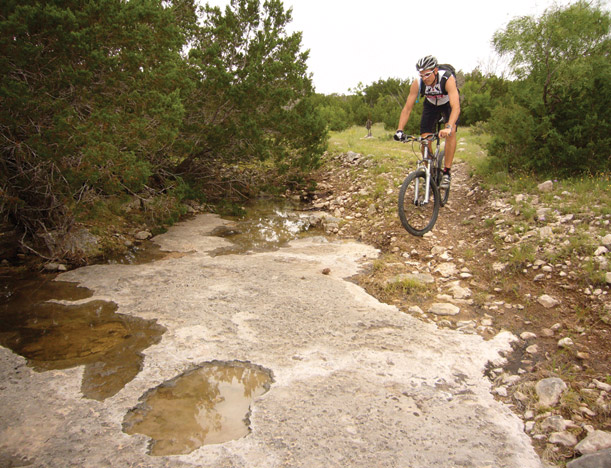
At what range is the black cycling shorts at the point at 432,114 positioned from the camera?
5348 millimetres

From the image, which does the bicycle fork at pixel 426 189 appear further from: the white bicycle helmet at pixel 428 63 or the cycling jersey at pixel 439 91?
the white bicycle helmet at pixel 428 63

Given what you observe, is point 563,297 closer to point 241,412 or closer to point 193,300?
point 241,412

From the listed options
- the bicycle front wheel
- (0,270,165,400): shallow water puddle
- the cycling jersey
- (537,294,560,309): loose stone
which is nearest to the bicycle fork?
the bicycle front wheel

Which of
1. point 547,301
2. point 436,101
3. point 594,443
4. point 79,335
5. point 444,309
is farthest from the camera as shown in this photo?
point 436,101

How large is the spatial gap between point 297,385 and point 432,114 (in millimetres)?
4425

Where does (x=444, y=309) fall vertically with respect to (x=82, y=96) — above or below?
below

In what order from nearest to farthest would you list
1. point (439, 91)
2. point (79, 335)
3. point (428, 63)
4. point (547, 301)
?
point (79, 335) → point (547, 301) → point (428, 63) → point (439, 91)

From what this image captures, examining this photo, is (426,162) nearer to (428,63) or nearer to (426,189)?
(426,189)

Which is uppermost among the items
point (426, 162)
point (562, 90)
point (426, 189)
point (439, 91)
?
point (562, 90)

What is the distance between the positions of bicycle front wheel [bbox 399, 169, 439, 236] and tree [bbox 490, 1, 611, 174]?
2287mm

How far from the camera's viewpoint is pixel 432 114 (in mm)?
5457

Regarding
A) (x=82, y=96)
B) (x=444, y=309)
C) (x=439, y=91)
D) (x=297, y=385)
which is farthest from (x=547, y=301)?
(x=82, y=96)

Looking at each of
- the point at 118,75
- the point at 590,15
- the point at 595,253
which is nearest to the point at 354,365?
the point at 595,253

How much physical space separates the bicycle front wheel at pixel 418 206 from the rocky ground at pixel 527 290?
23 cm
